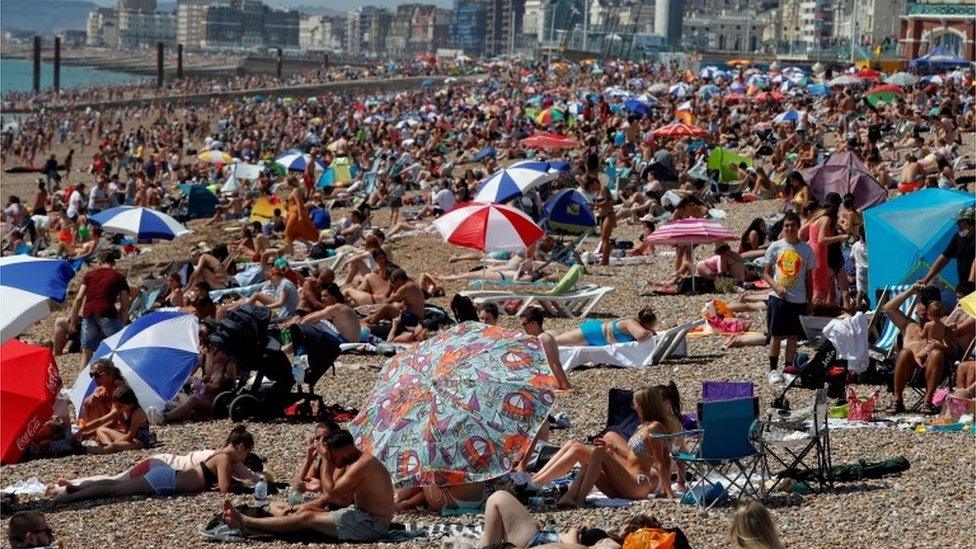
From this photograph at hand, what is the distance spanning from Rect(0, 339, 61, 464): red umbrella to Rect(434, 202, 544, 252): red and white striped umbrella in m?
5.40

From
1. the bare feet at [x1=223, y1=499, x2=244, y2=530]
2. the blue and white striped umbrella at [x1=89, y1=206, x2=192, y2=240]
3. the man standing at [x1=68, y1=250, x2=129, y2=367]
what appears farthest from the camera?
the blue and white striped umbrella at [x1=89, y1=206, x2=192, y2=240]

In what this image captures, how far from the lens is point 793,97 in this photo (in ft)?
113

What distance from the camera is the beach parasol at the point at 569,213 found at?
52.4 feet

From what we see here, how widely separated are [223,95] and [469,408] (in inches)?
2813

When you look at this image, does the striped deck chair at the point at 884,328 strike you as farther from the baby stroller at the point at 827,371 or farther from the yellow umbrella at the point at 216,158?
the yellow umbrella at the point at 216,158

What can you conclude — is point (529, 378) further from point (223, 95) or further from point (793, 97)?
point (223, 95)

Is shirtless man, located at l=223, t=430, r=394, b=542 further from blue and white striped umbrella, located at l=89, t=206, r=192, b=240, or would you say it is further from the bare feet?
blue and white striped umbrella, located at l=89, t=206, r=192, b=240

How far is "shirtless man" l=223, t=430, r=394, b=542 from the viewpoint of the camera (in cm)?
628

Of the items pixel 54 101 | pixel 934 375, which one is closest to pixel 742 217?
pixel 934 375

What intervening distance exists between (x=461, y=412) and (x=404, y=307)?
Result: 480cm

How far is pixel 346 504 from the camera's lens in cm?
638

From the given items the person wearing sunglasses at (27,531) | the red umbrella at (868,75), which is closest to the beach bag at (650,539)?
the person wearing sunglasses at (27,531)

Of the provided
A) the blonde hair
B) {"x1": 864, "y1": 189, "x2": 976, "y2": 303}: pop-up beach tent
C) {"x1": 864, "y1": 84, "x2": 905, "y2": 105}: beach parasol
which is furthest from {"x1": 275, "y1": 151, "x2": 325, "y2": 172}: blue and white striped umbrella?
the blonde hair

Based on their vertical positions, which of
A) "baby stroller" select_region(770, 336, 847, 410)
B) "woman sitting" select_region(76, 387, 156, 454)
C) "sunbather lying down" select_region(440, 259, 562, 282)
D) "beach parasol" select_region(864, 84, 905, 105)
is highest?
"beach parasol" select_region(864, 84, 905, 105)
